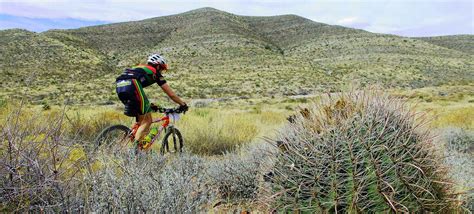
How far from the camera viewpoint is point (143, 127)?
20.2 feet

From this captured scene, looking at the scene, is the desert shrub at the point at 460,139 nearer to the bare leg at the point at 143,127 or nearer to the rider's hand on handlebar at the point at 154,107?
the rider's hand on handlebar at the point at 154,107

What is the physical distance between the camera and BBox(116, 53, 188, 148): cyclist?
237 inches

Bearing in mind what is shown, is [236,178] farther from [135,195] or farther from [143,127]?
[135,195]

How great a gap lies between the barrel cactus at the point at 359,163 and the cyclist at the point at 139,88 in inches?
134

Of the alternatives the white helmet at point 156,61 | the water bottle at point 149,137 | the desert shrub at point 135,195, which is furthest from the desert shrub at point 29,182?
the white helmet at point 156,61

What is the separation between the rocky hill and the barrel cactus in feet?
87.8

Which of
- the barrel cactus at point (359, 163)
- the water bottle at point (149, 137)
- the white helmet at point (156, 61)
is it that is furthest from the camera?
the white helmet at point (156, 61)

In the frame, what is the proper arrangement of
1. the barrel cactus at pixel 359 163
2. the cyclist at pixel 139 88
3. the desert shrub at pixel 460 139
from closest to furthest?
the barrel cactus at pixel 359 163
the cyclist at pixel 139 88
the desert shrub at pixel 460 139

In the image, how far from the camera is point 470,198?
3512 mm

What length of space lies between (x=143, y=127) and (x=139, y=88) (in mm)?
548

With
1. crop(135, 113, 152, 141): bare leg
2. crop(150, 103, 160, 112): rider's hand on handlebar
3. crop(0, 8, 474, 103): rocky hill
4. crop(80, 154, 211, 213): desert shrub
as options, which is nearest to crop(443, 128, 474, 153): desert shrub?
crop(150, 103, 160, 112): rider's hand on handlebar

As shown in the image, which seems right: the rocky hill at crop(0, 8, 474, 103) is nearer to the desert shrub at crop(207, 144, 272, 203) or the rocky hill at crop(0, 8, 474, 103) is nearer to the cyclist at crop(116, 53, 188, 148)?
the cyclist at crop(116, 53, 188, 148)

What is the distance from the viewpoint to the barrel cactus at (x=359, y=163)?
107 inches

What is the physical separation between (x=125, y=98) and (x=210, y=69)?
159 ft
